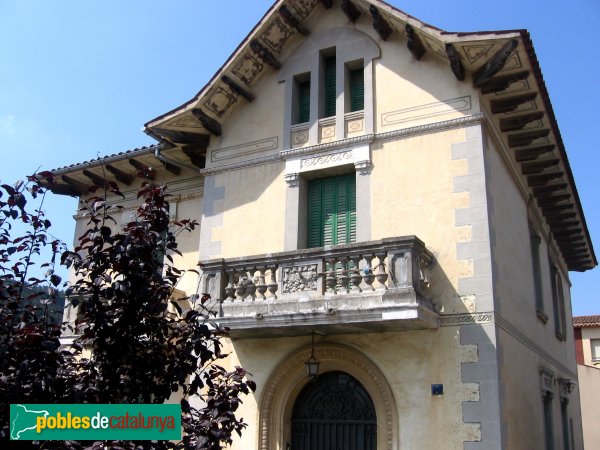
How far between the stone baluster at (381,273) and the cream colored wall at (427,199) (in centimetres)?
113

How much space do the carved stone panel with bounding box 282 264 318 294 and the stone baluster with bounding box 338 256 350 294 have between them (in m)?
0.43

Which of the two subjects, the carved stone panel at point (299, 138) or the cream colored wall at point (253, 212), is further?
the carved stone panel at point (299, 138)

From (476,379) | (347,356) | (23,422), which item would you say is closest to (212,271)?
(347,356)

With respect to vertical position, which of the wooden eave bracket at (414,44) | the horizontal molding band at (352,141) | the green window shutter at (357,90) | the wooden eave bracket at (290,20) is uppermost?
the wooden eave bracket at (290,20)

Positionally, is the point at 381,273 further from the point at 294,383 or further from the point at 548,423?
the point at 548,423

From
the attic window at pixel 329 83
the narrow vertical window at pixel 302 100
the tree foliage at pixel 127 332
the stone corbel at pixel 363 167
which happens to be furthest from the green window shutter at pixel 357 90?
the tree foliage at pixel 127 332

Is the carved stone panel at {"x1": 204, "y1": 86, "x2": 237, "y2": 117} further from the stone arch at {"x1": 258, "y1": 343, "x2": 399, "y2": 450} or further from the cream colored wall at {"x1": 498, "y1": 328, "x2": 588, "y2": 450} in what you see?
the cream colored wall at {"x1": 498, "y1": 328, "x2": 588, "y2": 450}

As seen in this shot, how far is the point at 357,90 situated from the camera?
508 inches

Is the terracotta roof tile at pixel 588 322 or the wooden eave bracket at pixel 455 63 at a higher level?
the wooden eave bracket at pixel 455 63

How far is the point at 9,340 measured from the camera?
539cm

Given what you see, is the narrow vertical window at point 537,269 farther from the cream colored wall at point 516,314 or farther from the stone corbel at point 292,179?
the stone corbel at point 292,179

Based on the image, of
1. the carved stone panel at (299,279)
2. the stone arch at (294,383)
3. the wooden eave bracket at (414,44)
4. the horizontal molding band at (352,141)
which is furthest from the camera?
the wooden eave bracket at (414,44)

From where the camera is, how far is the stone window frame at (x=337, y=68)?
12.5 metres

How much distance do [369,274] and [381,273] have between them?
0.19 metres
